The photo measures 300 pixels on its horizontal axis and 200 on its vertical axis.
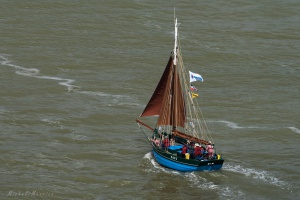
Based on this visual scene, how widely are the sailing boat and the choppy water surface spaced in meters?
1.11

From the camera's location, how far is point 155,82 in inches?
3620

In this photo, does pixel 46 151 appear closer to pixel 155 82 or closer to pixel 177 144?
pixel 177 144

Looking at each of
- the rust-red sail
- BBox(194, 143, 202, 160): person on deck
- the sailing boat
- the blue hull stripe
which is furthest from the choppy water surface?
the rust-red sail

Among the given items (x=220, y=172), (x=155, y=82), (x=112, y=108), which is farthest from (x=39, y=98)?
(x=220, y=172)

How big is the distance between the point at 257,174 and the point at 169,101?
422 inches

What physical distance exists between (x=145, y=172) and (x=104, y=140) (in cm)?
872

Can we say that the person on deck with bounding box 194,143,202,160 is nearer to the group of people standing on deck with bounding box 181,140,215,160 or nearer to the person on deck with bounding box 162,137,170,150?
the group of people standing on deck with bounding box 181,140,215,160

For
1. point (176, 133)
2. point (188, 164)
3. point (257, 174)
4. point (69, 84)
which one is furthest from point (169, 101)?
point (69, 84)

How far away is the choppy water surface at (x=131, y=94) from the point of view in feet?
216

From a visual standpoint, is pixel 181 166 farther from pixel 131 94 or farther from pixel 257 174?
pixel 131 94

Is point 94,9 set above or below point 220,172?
above

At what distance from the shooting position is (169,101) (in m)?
71.1

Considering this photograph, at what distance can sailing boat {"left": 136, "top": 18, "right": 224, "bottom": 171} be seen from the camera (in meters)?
67.5

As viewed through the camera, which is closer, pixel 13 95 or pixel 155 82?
pixel 13 95
